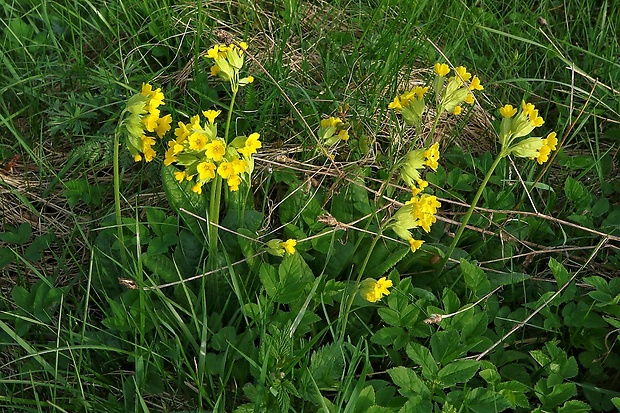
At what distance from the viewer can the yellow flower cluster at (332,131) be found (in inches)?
78.5

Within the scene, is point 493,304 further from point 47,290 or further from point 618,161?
point 47,290

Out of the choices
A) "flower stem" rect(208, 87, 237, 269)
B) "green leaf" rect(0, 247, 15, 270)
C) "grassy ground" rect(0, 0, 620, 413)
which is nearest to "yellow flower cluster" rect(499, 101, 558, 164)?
"grassy ground" rect(0, 0, 620, 413)

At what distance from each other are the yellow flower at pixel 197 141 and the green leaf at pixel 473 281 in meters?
0.74

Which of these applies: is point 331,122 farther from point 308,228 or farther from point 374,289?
point 374,289

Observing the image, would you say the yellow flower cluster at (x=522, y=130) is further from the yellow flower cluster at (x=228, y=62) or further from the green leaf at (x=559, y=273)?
the yellow flower cluster at (x=228, y=62)

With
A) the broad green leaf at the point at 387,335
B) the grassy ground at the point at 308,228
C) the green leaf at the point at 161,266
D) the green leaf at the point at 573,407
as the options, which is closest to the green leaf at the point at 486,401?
the grassy ground at the point at 308,228

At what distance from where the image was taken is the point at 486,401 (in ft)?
4.98

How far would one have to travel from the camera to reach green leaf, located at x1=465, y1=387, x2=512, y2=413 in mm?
1508

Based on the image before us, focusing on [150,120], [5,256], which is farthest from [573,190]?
[5,256]

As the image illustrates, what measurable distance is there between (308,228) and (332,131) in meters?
0.29

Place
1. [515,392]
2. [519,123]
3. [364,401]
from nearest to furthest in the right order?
[364,401] < [515,392] < [519,123]

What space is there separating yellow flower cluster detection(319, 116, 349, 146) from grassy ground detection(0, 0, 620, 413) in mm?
89

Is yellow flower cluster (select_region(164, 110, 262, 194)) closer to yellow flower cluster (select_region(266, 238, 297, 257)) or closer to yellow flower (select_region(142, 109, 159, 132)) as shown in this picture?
yellow flower (select_region(142, 109, 159, 132))

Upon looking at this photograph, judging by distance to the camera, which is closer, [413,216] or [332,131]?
[413,216]
